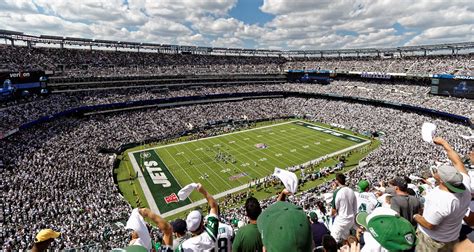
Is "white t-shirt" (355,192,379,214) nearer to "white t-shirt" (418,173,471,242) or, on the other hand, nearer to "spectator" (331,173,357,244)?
"spectator" (331,173,357,244)

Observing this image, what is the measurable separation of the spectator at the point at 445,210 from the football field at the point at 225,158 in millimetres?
21356

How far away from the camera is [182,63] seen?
217ft

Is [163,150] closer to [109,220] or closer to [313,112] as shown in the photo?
[109,220]

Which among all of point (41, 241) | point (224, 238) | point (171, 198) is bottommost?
point (171, 198)

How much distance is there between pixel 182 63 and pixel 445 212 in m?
66.8

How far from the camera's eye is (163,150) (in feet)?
120

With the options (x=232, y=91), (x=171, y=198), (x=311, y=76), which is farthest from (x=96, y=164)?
(x=311, y=76)

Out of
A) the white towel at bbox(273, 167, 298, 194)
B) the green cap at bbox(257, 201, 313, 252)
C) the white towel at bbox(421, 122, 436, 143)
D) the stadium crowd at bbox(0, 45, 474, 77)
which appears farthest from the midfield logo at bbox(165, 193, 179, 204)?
the stadium crowd at bbox(0, 45, 474, 77)

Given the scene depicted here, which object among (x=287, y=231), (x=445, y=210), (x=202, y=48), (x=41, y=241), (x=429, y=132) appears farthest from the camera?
(x=202, y=48)

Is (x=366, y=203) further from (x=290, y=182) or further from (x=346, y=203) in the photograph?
(x=290, y=182)

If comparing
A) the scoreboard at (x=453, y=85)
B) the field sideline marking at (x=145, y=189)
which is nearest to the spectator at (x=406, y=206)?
the field sideline marking at (x=145, y=189)

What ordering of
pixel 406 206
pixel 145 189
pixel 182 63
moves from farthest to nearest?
pixel 182 63 → pixel 145 189 → pixel 406 206

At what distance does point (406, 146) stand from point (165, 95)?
138 ft

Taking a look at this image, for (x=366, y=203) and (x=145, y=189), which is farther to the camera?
(x=145, y=189)
